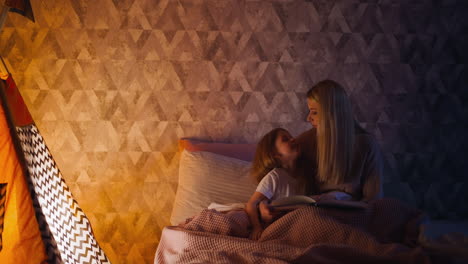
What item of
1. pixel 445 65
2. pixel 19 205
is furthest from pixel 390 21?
pixel 19 205

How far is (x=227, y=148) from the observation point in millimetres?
2703

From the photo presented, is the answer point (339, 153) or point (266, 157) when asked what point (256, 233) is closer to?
point (266, 157)

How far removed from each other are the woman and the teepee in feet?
4.07

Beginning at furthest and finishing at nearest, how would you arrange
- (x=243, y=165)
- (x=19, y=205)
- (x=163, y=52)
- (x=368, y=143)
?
(x=163, y=52)
(x=243, y=165)
(x=368, y=143)
(x=19, y=205)

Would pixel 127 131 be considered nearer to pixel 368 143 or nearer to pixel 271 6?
pixel 271 6

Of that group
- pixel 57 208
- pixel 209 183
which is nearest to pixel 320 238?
pixel 209 183

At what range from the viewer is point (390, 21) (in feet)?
9.37

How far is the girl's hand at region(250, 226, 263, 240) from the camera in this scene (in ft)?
6.32

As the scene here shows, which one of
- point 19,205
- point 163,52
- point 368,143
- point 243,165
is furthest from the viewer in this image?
point 163,52

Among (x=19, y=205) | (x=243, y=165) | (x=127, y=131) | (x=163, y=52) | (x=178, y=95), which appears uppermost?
(x=163, y=52)

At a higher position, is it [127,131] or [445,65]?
[445,65]

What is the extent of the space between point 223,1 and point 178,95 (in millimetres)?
648

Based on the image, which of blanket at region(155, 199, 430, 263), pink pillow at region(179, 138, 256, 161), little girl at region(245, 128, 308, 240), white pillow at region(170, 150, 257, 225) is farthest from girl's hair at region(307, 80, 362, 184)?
pink pillow at region(179, 138, 256, 161)

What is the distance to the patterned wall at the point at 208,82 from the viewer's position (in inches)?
108
